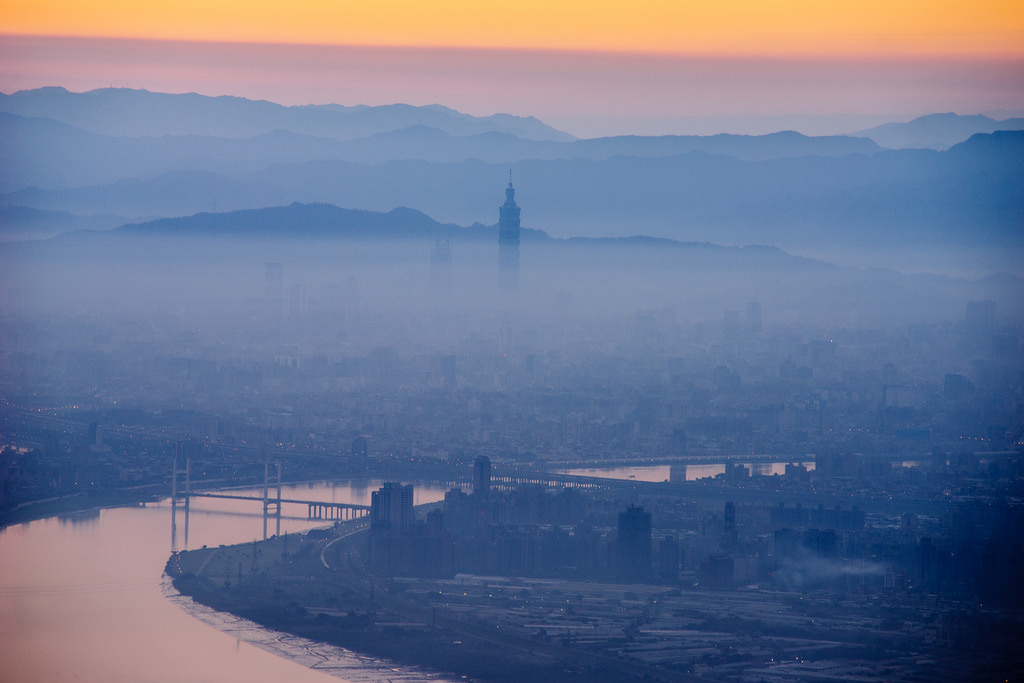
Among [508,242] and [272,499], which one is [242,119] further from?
[272,499]

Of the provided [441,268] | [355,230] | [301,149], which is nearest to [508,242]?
[441,268]

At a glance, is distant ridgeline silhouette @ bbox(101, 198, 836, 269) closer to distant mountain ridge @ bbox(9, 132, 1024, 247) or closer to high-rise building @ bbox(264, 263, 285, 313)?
distant mountain ridge @ bbox(9, 132, 1024, 247)

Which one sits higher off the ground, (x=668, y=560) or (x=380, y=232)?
(x=380, y=232)

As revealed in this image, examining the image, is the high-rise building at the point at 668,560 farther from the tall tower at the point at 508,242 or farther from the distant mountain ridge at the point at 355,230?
the distant mountain ridge at the point at 355,230

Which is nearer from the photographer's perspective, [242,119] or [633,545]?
[633,545]

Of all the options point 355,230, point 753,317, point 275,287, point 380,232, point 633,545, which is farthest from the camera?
point 355,230

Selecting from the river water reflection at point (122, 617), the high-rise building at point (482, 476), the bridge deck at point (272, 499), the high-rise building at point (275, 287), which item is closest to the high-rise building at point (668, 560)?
the river water reflection at point (122, 617)

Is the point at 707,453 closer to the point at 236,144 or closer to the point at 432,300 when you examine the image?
the point at 432,300
